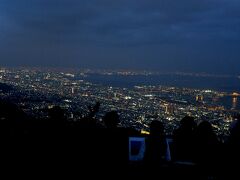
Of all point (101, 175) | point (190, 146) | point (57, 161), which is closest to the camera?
point (101, 175)

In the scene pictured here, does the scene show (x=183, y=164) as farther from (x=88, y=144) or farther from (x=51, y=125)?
(x=51, y=125)

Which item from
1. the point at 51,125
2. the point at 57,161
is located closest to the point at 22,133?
the point at 51,125

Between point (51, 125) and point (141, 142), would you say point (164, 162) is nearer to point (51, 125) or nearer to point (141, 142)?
point (141, 142)

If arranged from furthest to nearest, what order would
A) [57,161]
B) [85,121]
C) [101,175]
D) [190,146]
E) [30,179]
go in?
1. [85,121]
2. [190,146]
3. [57,161]
4. [101,175]
5. [30,179]

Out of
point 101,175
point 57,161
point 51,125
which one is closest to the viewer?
point 101,175

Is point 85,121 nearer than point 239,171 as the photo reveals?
No

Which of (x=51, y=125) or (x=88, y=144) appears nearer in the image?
(x=88, y=144)

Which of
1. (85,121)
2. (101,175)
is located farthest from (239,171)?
(85,121)

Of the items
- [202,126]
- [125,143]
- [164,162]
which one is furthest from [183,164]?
[202,126]

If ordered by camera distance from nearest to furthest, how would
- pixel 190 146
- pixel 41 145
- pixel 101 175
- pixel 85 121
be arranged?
pixel 101 175
pixel 41 145
pixel 190 146
pixel 85 121
